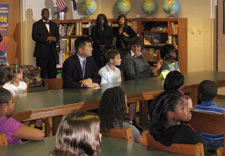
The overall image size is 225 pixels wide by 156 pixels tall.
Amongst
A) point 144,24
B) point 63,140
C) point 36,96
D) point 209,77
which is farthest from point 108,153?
point 144,24

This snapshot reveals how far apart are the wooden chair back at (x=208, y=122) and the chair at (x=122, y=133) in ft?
2.53

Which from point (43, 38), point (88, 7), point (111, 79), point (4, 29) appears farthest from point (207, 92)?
point (88, 7)

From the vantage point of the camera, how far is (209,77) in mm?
6035

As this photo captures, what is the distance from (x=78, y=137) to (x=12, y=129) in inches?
52.8

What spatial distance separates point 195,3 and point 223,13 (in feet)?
2.16

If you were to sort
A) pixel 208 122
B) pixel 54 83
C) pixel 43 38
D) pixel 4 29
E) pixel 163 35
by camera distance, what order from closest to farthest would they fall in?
pixel 208 122 → pixel 54 83 → pixel 43 38 → pixel 4 29 → pixel 163 35

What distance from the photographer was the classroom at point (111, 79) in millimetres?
2869

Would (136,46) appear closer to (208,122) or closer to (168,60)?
(168,60)

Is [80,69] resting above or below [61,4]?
below

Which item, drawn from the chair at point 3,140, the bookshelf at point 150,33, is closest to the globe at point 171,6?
the bookshelf at point 150,33

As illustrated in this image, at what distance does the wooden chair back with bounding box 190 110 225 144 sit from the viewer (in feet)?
11.3

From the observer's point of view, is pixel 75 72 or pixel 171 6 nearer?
pixel 75 72

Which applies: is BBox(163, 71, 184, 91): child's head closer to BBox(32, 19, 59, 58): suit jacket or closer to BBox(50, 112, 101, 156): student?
BBox(50, 112, 101, 156): student

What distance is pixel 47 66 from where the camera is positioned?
865 cm
